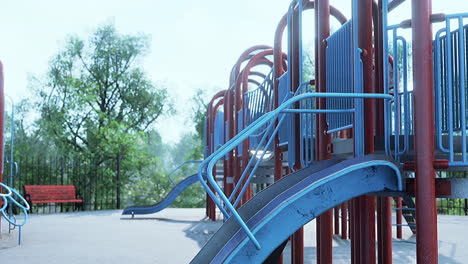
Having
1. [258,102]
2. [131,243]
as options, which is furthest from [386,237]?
[131,243]

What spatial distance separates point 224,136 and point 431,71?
1046cm

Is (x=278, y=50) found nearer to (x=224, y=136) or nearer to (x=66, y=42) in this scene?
(x=224, y=136)

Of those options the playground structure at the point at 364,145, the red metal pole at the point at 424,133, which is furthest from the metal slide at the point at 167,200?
the red metal pole at the point at 424,133

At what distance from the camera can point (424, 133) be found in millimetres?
3811

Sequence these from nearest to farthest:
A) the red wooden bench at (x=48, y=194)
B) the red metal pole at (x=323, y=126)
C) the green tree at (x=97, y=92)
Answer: the red metal pole at (x=323, y=126) → the red wooden bench at (x=48, y=194) → the green tree at (x=97, y=92)

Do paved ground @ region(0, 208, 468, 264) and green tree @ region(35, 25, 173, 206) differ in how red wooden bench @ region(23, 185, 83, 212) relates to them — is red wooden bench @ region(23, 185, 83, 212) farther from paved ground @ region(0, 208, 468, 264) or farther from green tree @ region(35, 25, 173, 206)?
green tree @ region(35, 25, 173, 206)

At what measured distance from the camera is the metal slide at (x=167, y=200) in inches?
643

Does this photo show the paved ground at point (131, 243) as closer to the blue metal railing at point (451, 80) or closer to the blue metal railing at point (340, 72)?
the blue metal railing at point (340, 72)

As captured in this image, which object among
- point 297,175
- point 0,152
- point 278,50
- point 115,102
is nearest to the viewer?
point 297,175

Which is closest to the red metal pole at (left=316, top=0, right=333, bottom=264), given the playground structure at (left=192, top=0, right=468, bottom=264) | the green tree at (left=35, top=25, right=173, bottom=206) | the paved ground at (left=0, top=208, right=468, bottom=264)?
the playground structure at (left=192, top=0, right=468, bottom=264)

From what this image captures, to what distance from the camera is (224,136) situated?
46.5 feet

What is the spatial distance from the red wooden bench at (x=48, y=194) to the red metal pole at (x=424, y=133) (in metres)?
16.1

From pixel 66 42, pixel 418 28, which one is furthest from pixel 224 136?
pixel 66 42

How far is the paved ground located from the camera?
830cm
